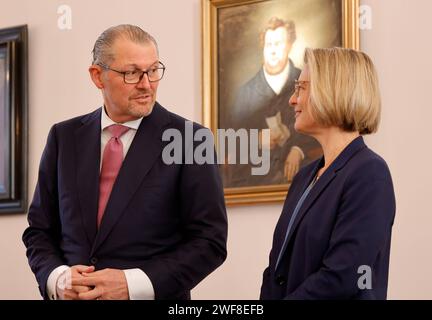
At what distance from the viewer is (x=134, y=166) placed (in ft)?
11.4

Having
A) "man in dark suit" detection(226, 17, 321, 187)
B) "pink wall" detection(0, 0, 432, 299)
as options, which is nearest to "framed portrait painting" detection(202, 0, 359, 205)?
"man in dark suit" detection(226, 17, 321, 187)

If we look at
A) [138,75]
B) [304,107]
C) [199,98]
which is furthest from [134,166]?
[199,98]

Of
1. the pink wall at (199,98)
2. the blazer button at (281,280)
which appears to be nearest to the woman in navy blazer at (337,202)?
the blazer button at (281,280)

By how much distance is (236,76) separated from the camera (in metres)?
5.55

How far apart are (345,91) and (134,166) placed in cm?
89

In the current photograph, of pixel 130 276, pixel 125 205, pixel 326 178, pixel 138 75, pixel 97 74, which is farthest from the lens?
pixel 97 74

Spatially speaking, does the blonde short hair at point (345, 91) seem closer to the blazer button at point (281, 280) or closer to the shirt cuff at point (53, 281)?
the blazer button at point (281, 280)

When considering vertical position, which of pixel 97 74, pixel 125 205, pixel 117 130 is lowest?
pixel 125 205

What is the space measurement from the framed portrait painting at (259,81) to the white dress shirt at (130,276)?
5.94 ft

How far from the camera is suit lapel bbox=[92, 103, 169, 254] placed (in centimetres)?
342

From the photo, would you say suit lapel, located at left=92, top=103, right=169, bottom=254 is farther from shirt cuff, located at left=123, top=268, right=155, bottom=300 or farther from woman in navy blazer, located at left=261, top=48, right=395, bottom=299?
woman in navy blazer, located at left=261, top=48, right=395, bottom=299

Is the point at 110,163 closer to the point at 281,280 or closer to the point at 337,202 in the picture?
the point at 281,280

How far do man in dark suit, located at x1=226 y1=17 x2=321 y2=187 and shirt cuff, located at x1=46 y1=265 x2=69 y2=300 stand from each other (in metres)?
2.13

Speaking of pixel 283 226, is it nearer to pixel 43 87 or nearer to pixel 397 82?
pixel 397 82
